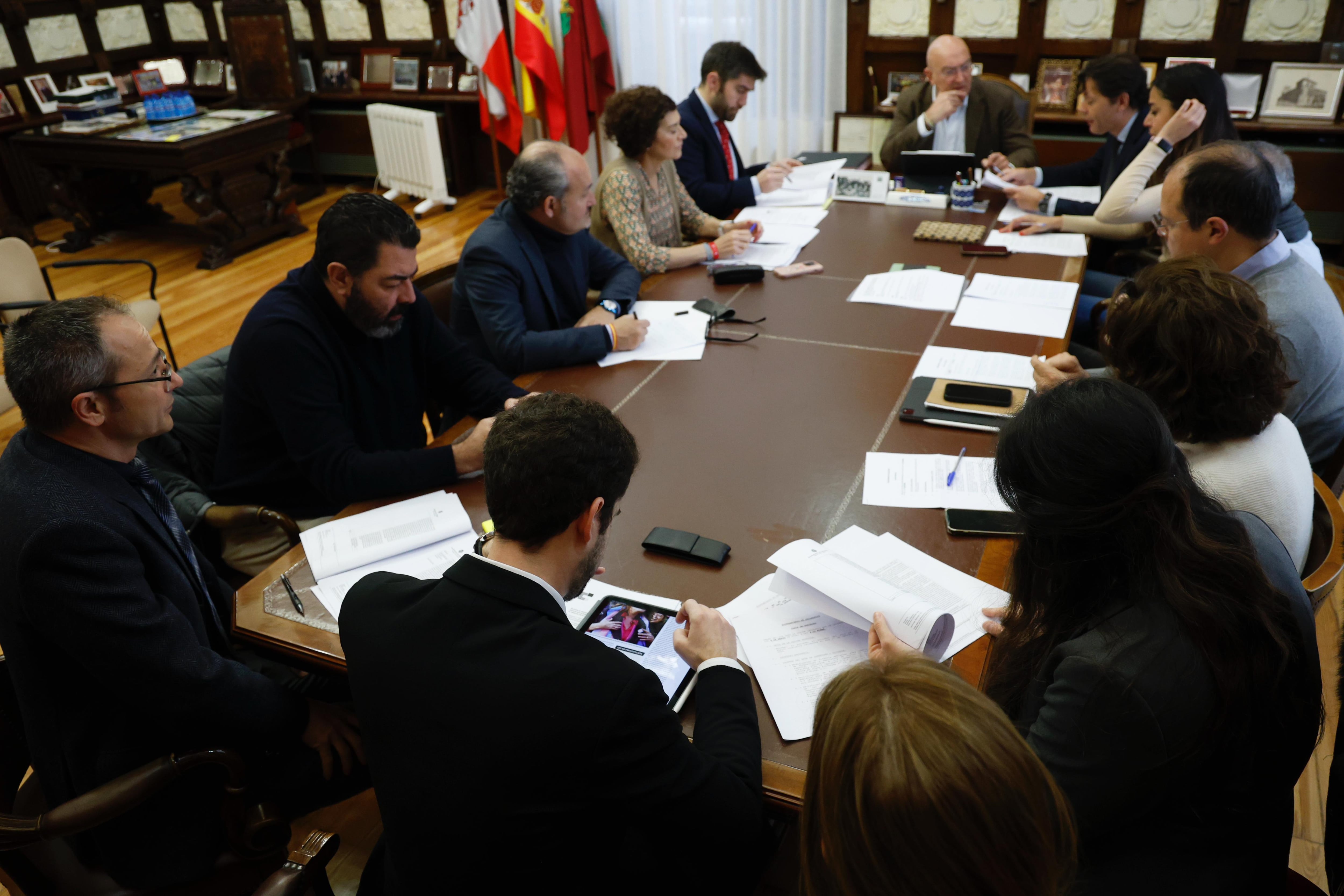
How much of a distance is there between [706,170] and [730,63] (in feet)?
1.48

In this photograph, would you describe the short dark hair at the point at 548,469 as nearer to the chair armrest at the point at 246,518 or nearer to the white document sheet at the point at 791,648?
the white document sheet at the point at 791,648

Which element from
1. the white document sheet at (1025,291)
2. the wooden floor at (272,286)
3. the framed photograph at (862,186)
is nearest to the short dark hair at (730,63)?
the framed photograph at (862,186)

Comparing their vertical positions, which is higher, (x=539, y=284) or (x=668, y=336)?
(x=539, y=284)

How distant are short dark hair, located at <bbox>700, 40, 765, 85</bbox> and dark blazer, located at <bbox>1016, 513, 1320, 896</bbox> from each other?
321 cm

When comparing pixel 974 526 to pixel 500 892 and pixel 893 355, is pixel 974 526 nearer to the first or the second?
pixel 893 355

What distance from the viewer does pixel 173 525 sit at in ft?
5.60

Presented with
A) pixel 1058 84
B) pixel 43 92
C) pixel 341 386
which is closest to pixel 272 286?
pixel 43 92

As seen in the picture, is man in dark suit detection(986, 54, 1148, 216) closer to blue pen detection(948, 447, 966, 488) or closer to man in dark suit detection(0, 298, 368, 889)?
blue pen detection(948, 447, 966, 488)

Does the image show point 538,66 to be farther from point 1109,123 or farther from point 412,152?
point 1109,123

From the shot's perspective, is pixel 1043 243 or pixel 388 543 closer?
pixel 388 543

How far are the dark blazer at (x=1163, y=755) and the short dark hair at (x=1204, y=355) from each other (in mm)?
306

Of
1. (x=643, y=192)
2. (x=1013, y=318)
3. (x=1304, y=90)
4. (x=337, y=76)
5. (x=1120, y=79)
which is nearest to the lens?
(x=1013, y=318)

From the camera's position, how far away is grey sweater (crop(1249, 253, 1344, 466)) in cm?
205

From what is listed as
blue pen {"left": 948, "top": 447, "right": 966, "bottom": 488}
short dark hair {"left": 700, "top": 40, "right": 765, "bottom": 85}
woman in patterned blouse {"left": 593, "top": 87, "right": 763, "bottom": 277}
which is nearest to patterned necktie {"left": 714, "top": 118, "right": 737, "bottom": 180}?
short dark hair {"left": 700, "top": 40, "right": 765, "bottom": 85}
